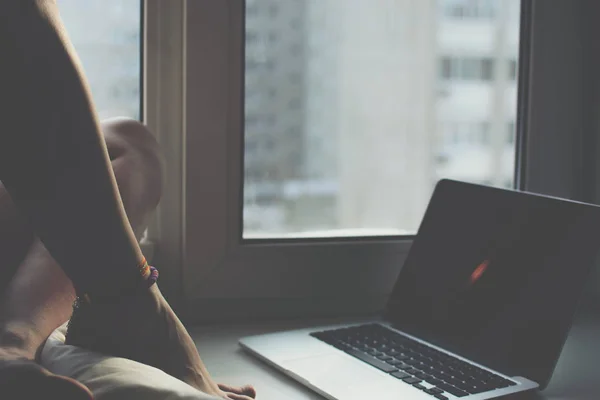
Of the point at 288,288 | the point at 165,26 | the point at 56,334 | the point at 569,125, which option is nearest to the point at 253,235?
the point at 288,288

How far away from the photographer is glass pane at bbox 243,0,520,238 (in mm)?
1200

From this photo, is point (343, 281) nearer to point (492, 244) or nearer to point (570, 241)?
point (492, 244)

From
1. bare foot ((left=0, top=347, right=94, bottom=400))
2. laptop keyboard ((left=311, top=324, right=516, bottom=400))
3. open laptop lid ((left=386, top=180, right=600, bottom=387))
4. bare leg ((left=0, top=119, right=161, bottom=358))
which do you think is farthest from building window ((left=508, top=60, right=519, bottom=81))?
bare foot ((left=0, top=347, right=94, bottom=400))

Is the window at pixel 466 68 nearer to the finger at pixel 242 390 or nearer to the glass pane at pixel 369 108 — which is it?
the glass pane at pixel 369 108

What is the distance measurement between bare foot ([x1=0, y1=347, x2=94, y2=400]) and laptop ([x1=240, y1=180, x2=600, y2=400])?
12.2 inches

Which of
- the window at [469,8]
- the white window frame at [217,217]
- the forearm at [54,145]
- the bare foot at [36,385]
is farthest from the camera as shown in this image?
the window at [469,8]

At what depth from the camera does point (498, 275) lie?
3.15 feet

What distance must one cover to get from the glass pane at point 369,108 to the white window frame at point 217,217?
0.04 meters

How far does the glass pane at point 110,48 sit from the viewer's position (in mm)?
1156

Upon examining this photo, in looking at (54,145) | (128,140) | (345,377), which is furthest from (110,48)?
(345,377)

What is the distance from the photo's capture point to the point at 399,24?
125 cm

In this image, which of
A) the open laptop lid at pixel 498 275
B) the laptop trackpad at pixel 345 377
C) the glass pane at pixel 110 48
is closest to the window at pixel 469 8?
the open laptop lid at pixel 498 275

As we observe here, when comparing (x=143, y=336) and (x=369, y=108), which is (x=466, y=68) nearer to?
(x=369, y=108)

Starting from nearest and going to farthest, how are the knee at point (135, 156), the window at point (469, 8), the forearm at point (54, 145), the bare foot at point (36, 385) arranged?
1. the bare foot at point (36, 385)
2. the forearm at point (54, 145)
3. the knee at point (135, 156)
4. the window at point (469, 8)
